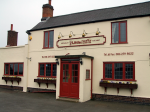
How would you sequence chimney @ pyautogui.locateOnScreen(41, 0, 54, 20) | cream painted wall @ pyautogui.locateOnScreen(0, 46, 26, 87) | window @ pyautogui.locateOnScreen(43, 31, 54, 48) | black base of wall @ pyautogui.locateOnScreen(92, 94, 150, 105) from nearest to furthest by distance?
black base of wall @ pyautogui.locateOnScreen(92, 94, 150, 105) < window @ pyautogui.locateOnScreen(43, 31, 54, 48) < cream painted wall @ pyautogui.locateOnScreen(0, 46, 26, 87) < chimney @ pyautogui.locateOnScreen(41, 0, 54, 20)

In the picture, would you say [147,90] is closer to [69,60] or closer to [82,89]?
[82,89]

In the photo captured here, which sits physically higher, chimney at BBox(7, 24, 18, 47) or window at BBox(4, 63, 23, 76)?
chimney at BBox(7, 24, 18, 47)

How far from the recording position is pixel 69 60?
11.4m

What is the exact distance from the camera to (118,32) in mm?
11492

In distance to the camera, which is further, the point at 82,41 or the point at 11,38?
the point at 11,38

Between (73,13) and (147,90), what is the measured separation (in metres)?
9.70

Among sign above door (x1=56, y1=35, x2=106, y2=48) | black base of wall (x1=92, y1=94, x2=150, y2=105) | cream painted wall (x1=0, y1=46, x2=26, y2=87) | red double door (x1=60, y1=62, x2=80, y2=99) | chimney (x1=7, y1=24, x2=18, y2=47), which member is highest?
chimney (x1=7, y1=24, x2=18, y2=47)

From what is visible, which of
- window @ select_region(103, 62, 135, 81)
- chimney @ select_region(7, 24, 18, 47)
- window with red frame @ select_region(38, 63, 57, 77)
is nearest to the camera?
window @ select_region(103, 62, 135, 81)

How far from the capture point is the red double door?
1110cm

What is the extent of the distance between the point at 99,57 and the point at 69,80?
281 centimetres

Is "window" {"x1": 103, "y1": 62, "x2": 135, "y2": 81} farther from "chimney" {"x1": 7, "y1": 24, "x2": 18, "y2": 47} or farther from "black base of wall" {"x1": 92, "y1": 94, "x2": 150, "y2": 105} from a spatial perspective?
"chimney" {"x1": 7, "y1": 24, "x2": 18, "y2": 47}

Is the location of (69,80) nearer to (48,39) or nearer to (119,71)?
(119,71)

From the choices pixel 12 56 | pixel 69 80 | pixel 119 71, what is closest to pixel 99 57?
pixel 119 71

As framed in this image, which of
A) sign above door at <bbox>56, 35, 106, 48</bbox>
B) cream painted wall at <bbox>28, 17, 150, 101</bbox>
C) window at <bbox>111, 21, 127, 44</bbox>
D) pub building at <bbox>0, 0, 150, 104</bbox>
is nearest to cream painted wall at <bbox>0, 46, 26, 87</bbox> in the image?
pub building at <bbox>0, 0, 150, 104</bbox>
